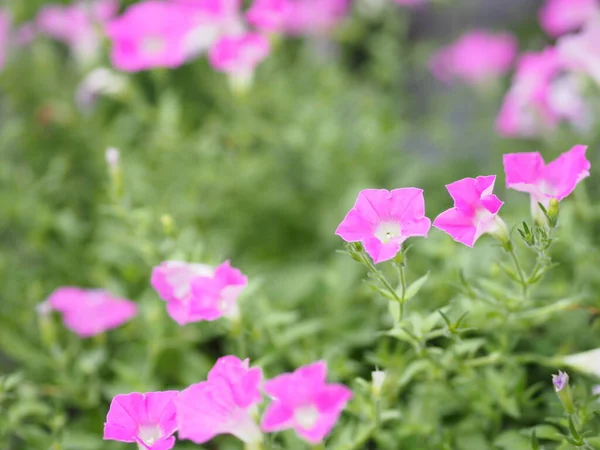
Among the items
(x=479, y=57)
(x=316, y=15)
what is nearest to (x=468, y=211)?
(x=479, y=57)

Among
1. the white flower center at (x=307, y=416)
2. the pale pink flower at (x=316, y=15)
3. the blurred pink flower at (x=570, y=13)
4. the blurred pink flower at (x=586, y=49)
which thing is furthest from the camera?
the pale pink flower at (x=316, y=15)

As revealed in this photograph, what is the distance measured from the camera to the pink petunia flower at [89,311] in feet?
4.01

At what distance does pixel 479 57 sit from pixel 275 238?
789 millimetres

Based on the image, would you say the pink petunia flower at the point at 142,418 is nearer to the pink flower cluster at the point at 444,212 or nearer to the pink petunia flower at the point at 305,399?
the pink petunia flower at the point at 305,399

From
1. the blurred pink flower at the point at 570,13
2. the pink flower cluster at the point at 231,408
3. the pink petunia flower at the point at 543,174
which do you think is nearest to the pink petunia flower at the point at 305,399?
the pink flower cluster at the point at 231,408

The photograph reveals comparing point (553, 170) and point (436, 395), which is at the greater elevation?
point (553, 170)

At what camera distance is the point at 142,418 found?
783mm

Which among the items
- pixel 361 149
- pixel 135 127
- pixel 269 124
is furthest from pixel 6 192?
pixel 361 149

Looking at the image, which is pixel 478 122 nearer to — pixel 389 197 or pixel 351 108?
pixel 351 108

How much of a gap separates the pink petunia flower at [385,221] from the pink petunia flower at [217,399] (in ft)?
0.64

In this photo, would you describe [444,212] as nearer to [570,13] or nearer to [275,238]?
[275,238]

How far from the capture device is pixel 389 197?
0.79 metres

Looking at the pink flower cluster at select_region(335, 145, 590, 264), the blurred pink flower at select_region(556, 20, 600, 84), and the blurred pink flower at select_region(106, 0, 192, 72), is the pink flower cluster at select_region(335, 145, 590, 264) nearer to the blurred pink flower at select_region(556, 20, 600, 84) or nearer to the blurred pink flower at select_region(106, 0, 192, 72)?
the blurred pink flower at select_region(556, 20, 600, 84)

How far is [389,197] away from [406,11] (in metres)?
1.73
